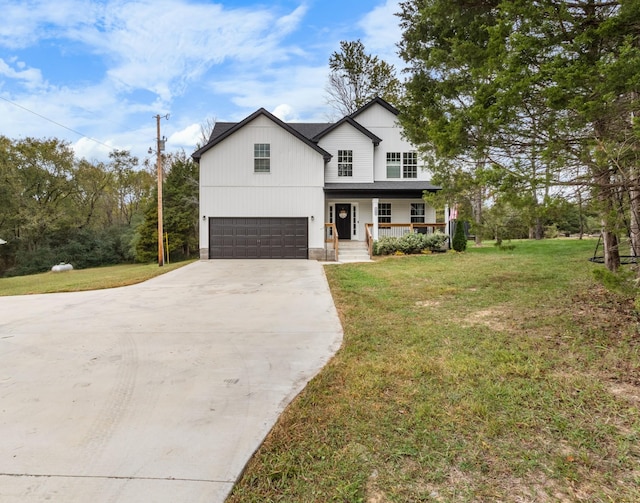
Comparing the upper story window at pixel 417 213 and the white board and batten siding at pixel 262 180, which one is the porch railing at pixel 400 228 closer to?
the upper story window at pixel 417 213

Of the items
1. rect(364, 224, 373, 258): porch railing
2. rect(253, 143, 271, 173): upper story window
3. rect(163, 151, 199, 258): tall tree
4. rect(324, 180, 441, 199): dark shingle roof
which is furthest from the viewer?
rect(163, 151, 199, 258): tall tree

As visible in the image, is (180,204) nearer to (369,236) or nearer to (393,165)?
(369,236)

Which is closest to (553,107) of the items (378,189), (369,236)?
(369,236)

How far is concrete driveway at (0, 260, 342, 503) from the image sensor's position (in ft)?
7.41

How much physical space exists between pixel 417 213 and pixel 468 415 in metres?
17.2

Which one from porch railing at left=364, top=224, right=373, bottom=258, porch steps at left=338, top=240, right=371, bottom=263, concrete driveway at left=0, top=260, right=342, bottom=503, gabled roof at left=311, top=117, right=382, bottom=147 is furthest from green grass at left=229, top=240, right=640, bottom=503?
gabled roof at left=311, top=117, right=382, bottom=147

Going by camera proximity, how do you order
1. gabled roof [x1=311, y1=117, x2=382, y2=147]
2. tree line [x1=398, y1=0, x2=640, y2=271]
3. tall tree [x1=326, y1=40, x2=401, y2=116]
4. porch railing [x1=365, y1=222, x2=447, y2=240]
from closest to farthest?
tree line [x1=398, y1=0, x2=640, y2=271], porch railing [x1=365, y1=222, x2=447, y2=240], gabled roof [x1=311, y1=117, x2=382, y2=147], tall tree [x1=326, y1=40, x2=401, y2=116]

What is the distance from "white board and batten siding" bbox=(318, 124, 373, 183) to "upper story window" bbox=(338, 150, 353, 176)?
152mm

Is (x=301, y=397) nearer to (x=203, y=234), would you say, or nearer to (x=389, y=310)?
(x=389, y=310)

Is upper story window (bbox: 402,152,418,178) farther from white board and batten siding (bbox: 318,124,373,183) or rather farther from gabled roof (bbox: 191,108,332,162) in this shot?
gabled roof (bbox: 191,108,332,162)

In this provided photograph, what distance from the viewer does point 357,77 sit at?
29000 millimetres

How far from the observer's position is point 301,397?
10.9 ft

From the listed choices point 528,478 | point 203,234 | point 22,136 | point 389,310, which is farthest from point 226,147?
point 22,136

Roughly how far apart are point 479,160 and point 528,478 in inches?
193
